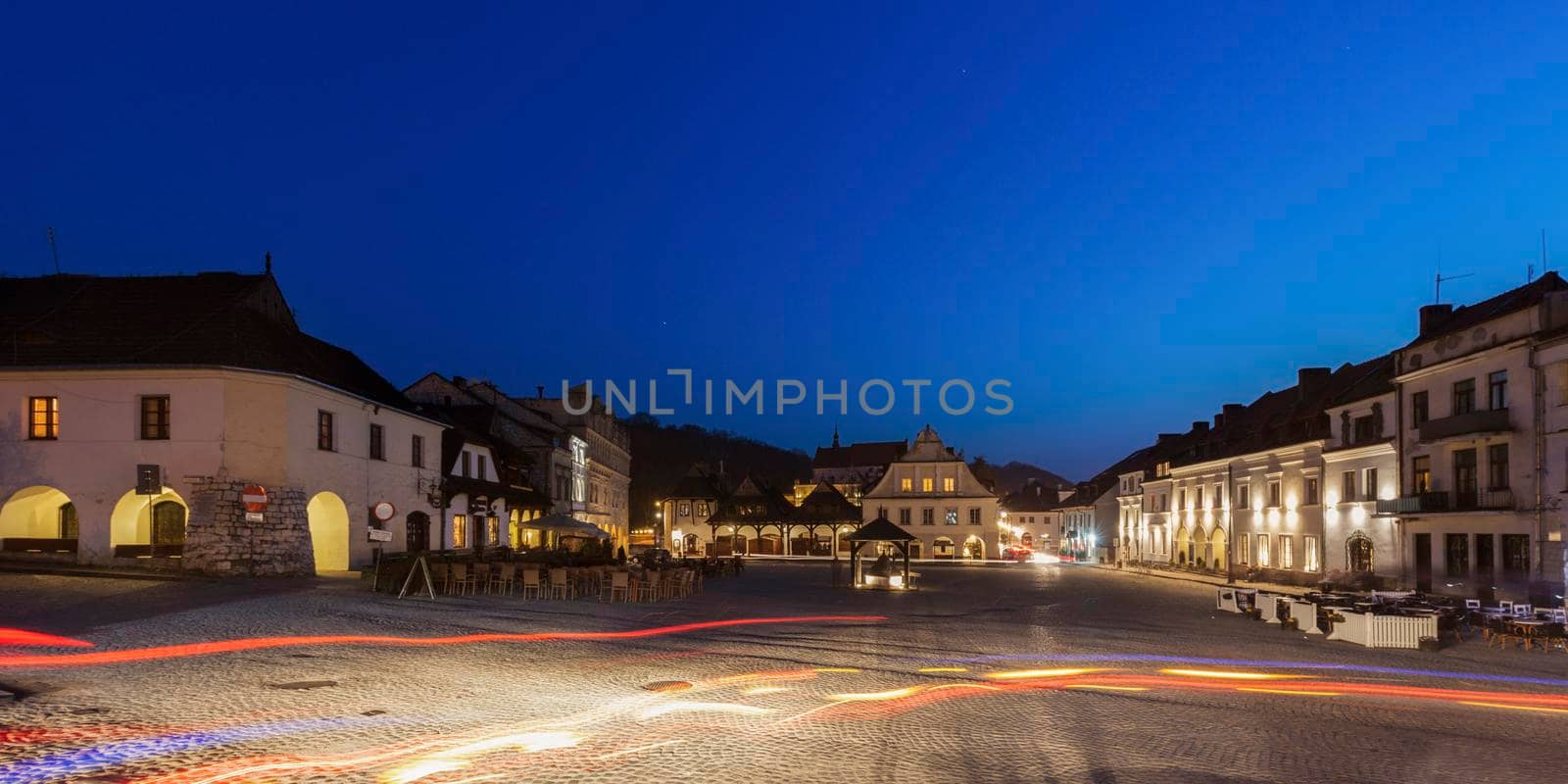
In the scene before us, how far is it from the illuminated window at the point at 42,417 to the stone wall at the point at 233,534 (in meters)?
4.24

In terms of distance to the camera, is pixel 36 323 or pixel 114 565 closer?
pixel 114 565

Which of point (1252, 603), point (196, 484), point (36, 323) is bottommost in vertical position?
point (1252, 603)

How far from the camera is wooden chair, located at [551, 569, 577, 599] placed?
25.6 m

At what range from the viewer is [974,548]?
69.4 meters

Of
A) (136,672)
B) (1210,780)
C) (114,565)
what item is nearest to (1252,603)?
(1210,780)

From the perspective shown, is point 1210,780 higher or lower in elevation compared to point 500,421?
lower

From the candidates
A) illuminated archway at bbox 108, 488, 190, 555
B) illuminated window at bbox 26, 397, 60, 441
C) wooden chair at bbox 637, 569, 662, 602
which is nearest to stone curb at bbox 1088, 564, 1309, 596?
wooden chair at bbox 637, 569, 662, 602

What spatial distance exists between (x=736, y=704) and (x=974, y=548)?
195ft

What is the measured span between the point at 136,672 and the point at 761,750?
8.28 m

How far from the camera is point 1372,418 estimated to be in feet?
116

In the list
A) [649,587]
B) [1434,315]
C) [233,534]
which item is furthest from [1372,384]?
[233,534]

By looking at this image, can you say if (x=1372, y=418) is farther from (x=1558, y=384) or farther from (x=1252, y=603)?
(x=1252, y=603)

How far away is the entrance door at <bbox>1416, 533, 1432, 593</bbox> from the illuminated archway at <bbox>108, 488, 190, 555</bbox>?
1380 inches

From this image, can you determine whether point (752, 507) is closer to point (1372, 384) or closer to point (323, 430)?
point (1372, 384)
